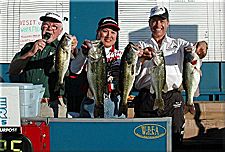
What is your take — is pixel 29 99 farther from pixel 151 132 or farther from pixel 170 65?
pixel 170 65

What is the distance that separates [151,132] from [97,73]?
748 millimetres

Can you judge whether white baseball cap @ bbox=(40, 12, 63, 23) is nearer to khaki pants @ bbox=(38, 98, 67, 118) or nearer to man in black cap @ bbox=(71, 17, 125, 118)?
man in black cap @ bbox=(71, 17, 125, 118)

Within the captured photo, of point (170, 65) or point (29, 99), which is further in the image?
point (170, 65)

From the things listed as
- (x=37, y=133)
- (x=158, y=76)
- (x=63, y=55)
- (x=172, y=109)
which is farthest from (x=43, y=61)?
(x=172, y=109)

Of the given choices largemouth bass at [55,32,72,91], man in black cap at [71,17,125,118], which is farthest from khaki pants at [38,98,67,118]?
largemouth bass at [55,32,72,91]

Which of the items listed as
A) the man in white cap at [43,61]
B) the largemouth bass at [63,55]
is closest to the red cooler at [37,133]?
the largemouth bass at [63,55]

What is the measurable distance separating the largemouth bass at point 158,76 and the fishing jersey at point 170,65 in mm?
162

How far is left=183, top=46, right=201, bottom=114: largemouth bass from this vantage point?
4.43 metres

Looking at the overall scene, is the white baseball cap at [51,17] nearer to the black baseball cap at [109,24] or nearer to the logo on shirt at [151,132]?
the black baseball cap at [109,24]

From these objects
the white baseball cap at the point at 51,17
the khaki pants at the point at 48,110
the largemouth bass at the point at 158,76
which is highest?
the white baseball cap at the point at 51,17

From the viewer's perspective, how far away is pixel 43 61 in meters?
4.84

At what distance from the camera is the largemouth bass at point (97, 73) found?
427 cm

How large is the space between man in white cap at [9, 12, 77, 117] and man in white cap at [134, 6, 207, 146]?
34.8 inches

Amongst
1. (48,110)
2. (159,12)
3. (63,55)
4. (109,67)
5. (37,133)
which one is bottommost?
(37,133)
